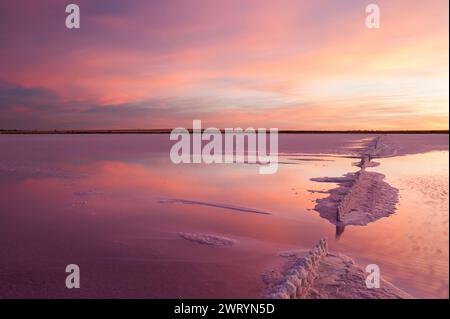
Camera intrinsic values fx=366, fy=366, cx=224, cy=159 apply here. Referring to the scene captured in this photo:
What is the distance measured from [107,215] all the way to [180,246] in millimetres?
3835

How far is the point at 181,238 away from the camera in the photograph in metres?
9.16

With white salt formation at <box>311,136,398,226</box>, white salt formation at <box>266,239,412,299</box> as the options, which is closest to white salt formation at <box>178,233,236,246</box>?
white salt formation at <box>266,239,412,299</box>

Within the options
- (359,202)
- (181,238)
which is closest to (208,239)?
(181,238)

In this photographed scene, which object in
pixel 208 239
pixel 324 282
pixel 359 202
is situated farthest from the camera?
pixel 359 202

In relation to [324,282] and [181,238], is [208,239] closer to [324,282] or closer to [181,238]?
[181,238]

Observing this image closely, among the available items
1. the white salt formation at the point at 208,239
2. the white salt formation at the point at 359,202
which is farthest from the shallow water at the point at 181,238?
the white salt formation at the point at 359,202

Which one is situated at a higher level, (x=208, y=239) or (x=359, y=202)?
(x=359, y=202)

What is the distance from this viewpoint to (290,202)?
13336mm

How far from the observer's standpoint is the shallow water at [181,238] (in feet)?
21.7

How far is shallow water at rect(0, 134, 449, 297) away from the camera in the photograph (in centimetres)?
662
